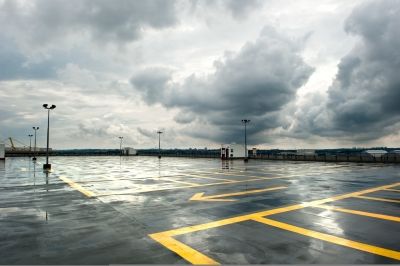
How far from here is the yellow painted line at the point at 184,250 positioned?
630 centimetres

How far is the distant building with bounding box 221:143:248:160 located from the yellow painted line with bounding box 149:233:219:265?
55434mm

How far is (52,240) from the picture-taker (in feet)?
25.1

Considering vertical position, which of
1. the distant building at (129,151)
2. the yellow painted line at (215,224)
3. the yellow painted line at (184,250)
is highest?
the distant building at (129,151)

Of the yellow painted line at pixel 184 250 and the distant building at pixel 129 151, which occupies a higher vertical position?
the distant building at pixel 129 151

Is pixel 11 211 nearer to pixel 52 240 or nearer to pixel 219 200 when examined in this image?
pixel 52 240

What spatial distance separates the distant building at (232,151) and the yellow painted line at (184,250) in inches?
2182

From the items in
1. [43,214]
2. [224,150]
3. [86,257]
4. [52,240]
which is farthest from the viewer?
[224,150]

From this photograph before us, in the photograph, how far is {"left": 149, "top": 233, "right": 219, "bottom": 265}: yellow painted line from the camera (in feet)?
20.7

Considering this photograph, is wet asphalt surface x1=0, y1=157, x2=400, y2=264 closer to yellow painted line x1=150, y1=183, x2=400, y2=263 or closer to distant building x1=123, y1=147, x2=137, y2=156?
yellow painted line x1=150, y1=183, x2=400, y2=263

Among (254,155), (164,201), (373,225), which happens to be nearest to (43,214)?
(164,201)

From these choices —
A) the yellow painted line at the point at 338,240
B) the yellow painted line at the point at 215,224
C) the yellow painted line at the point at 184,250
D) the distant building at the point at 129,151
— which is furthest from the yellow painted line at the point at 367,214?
the distant building at the point at 129,151

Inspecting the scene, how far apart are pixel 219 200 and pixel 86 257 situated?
314 inches

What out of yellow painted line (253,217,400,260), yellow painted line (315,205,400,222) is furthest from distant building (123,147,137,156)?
yellow painted line (253,217,400,260)

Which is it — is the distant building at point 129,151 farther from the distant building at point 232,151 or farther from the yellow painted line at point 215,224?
→ the yellow painted line at point 215,224
